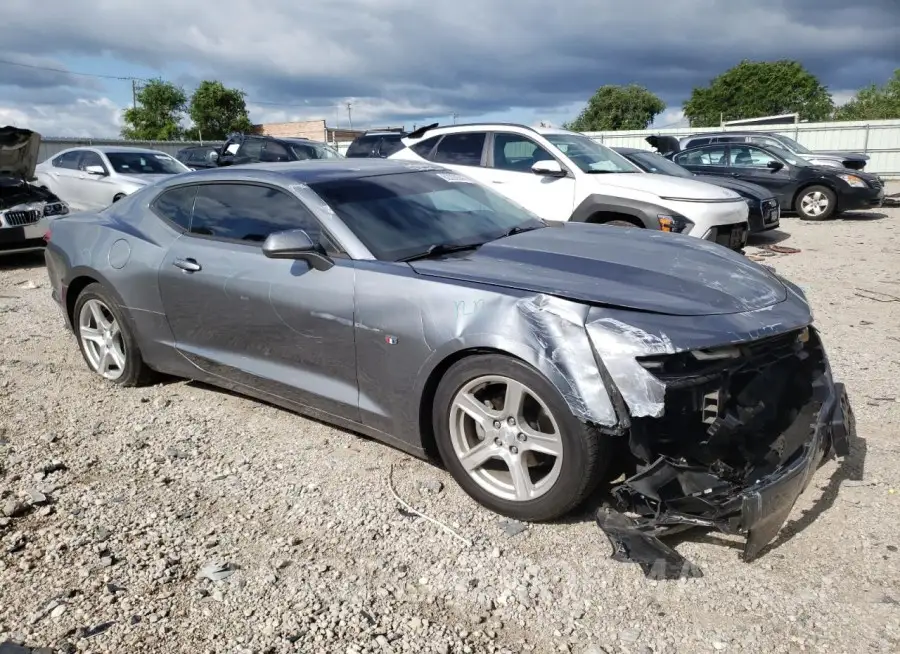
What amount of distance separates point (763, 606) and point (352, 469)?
198 cm

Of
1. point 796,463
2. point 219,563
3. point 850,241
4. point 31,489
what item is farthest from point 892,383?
point 850,241

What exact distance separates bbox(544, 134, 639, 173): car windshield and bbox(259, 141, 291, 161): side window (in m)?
7.50

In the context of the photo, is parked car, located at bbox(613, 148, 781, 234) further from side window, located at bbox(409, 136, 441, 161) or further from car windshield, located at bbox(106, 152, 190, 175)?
car windshield, located at bbox(106, 152, 190, 175)

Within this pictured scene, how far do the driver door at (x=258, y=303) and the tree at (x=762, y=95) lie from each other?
72535 millimetres

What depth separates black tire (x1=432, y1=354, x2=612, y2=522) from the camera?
269cm

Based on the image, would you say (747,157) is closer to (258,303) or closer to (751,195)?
(751,195)

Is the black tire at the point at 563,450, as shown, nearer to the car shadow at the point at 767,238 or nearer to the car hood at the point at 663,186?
the car hood at the point at 663,186

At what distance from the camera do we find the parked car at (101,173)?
11750mm

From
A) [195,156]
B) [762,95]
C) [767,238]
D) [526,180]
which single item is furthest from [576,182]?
[762,95]

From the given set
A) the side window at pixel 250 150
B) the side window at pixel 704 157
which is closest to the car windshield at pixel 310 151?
the side window at pixel 250 150

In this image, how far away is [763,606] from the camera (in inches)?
96.7

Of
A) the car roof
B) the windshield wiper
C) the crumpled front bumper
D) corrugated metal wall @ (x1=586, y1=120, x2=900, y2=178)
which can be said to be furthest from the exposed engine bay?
corrugated metal wall @ (x1=586, y1=120, x2=900, y2=178)

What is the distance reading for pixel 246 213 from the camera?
4.00 meters

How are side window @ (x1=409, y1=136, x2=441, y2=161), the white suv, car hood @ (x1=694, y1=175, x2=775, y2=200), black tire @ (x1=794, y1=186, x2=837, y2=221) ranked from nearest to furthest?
the white suv → side window @ (x1=409, y1=136, x2=441, y2=161) → car hood @ (x1=694, y1=175, x2=775, y2=200) → black tire @ (x1=794, y1=186, x2=837, y2=221)
